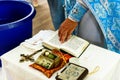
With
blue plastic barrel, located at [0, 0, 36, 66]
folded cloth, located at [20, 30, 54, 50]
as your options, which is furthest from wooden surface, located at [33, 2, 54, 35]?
folded cloth, located at [20, 30, 54, 50]

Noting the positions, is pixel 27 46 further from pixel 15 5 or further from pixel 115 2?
pixel 15 5

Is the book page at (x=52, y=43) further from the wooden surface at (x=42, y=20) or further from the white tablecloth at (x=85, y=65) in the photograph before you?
the wooden surface at (x=42, y=20)

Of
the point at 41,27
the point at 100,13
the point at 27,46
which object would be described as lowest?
the point at 41,27

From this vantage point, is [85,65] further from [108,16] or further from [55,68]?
[108,16]

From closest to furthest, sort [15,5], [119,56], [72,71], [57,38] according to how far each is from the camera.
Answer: [72,71]
[119,56]
[57,38]
[15,5]

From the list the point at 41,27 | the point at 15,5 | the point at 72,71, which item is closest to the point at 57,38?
the point at 72,71

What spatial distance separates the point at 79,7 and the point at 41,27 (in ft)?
3.73

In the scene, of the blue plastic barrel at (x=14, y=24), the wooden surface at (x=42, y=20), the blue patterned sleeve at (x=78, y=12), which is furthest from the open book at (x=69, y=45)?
the wooden surface at (x=42, y=20)

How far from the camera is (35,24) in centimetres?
217

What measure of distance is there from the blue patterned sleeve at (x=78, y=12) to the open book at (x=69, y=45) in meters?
0.10

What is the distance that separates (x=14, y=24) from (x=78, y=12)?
0.33 m

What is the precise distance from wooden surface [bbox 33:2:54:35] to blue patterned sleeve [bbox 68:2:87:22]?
991 mm

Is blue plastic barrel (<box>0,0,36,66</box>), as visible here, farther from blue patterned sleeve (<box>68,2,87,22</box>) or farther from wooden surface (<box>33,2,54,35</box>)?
wooden surface (<box>33,2,54,35</box>)

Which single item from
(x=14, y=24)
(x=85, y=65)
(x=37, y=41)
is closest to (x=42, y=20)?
(x=14, y=24)
